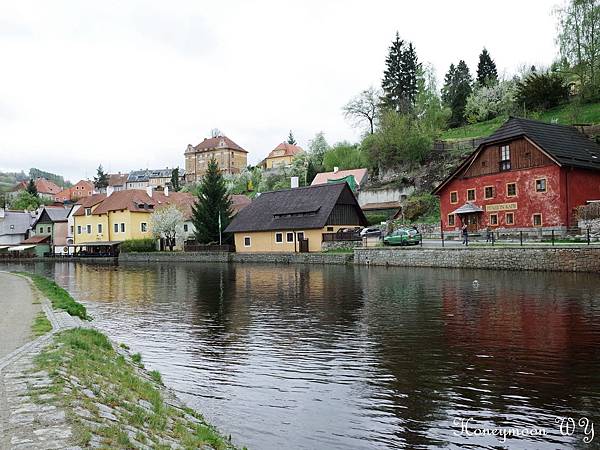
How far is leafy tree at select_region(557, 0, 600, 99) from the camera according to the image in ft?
166

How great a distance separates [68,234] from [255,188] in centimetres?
3672

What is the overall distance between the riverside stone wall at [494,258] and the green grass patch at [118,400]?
23616 mm

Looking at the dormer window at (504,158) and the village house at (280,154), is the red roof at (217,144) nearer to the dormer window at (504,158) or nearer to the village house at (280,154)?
the village house at (280,154)

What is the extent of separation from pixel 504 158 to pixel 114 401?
4023 cm

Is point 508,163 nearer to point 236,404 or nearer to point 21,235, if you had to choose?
point 236,404

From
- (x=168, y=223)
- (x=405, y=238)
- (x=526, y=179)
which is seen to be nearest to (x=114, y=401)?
(x=405, y=238)

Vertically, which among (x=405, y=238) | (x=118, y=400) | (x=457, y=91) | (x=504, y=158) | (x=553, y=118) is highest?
(x=457, y=91)

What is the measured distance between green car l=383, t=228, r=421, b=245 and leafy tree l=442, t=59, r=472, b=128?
151ft

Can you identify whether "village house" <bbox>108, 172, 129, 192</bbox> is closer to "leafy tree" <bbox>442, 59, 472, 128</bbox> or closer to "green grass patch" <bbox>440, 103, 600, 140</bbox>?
"leafy tree" <bbox>442, 59, 472, 128</bbox>

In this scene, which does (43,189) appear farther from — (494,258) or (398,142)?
(494,258)

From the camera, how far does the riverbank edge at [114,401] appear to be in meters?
5.59

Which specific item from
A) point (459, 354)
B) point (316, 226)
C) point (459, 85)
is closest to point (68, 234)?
point (316, 226)

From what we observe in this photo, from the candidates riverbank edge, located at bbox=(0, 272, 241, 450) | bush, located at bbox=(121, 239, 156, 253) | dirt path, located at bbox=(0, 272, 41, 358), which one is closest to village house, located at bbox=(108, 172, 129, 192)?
bush, located at bbox=(121, 239, 156, 253)

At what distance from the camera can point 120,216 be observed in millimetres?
74688
